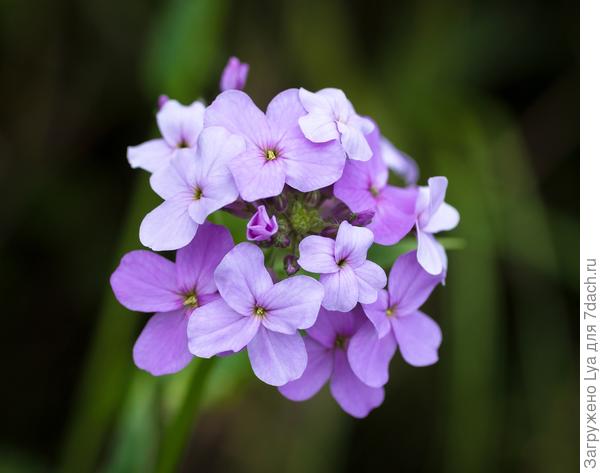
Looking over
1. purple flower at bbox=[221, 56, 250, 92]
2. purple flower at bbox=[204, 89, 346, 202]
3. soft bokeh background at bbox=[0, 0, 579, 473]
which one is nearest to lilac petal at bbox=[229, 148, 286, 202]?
purple flower at bbox=[204, 89, 346, 202]

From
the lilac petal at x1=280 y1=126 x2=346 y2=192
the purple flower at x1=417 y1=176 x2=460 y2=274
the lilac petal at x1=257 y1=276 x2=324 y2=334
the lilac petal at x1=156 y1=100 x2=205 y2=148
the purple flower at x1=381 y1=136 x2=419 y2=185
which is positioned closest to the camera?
Answer: the lilac petal at x1=257 y1=276 x2=324 y2=334

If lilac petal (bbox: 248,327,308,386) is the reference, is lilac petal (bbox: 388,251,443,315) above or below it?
above

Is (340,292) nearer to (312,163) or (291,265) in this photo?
(291,265)

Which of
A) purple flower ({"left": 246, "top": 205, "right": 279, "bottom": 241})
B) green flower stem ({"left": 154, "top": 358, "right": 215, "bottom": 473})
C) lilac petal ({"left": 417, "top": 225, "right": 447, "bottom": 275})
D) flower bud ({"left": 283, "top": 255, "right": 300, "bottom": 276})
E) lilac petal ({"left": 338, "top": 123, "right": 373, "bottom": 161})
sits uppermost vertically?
lilac petal ({"left": 338, "top": 123, "right": 373, "bottom": 161})

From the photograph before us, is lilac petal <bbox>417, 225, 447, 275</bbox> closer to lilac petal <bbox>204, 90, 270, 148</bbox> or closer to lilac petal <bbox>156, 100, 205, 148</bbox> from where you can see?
lilac petal <bbox>204, 90, 270, 148</bbox>

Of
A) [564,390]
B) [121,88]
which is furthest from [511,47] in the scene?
[121,88]

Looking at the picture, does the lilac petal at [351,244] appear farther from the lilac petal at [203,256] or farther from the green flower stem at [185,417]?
the green flower stem at [185,417]

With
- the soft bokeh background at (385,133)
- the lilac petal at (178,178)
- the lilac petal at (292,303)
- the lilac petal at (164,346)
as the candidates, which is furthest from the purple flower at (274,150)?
the soft bokeh background at (385,133)

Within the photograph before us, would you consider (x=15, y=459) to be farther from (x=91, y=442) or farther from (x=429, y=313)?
(x=429, y=313)
